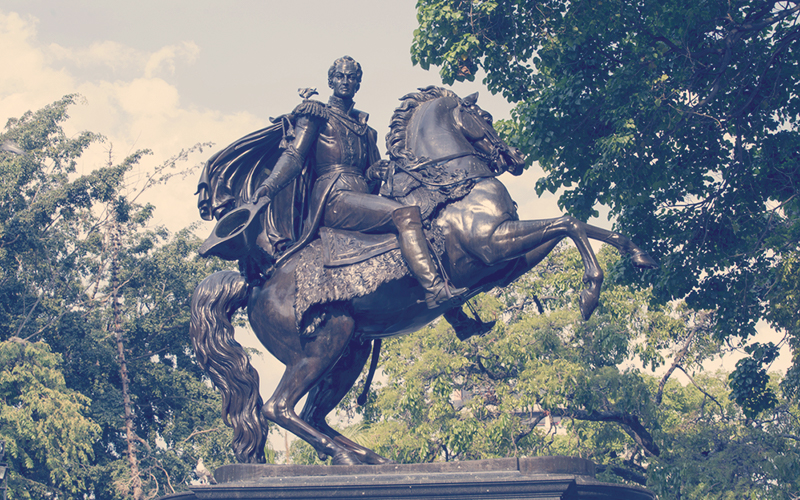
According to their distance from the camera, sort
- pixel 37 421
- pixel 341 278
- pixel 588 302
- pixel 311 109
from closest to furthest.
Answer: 1. pixel 588 302
2. pixel 341 278
3. pixel 311 109
4. pixel 37 421

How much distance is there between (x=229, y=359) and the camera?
574 centimetres

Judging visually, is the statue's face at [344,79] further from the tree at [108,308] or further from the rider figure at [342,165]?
the tree at [108,308]

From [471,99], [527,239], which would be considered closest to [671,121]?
[471,99]

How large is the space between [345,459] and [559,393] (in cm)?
1181


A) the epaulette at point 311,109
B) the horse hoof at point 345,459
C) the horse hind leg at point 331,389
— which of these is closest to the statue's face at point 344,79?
the epaulette at point 311,109

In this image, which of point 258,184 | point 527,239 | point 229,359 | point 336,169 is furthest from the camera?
point 258,184

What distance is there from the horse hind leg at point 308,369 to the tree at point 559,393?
1048cm

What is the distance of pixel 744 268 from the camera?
36.8 ft

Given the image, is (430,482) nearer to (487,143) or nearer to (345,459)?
(345,459)

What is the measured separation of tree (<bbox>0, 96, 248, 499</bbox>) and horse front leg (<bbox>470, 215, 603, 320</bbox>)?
1450 centimetres

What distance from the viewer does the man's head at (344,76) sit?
6016 millimetres

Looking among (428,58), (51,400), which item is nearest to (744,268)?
(428,58)

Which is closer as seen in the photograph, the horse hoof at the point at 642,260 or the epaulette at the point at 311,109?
the horse hoof at the point at 642,260

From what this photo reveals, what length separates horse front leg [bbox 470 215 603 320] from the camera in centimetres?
502
